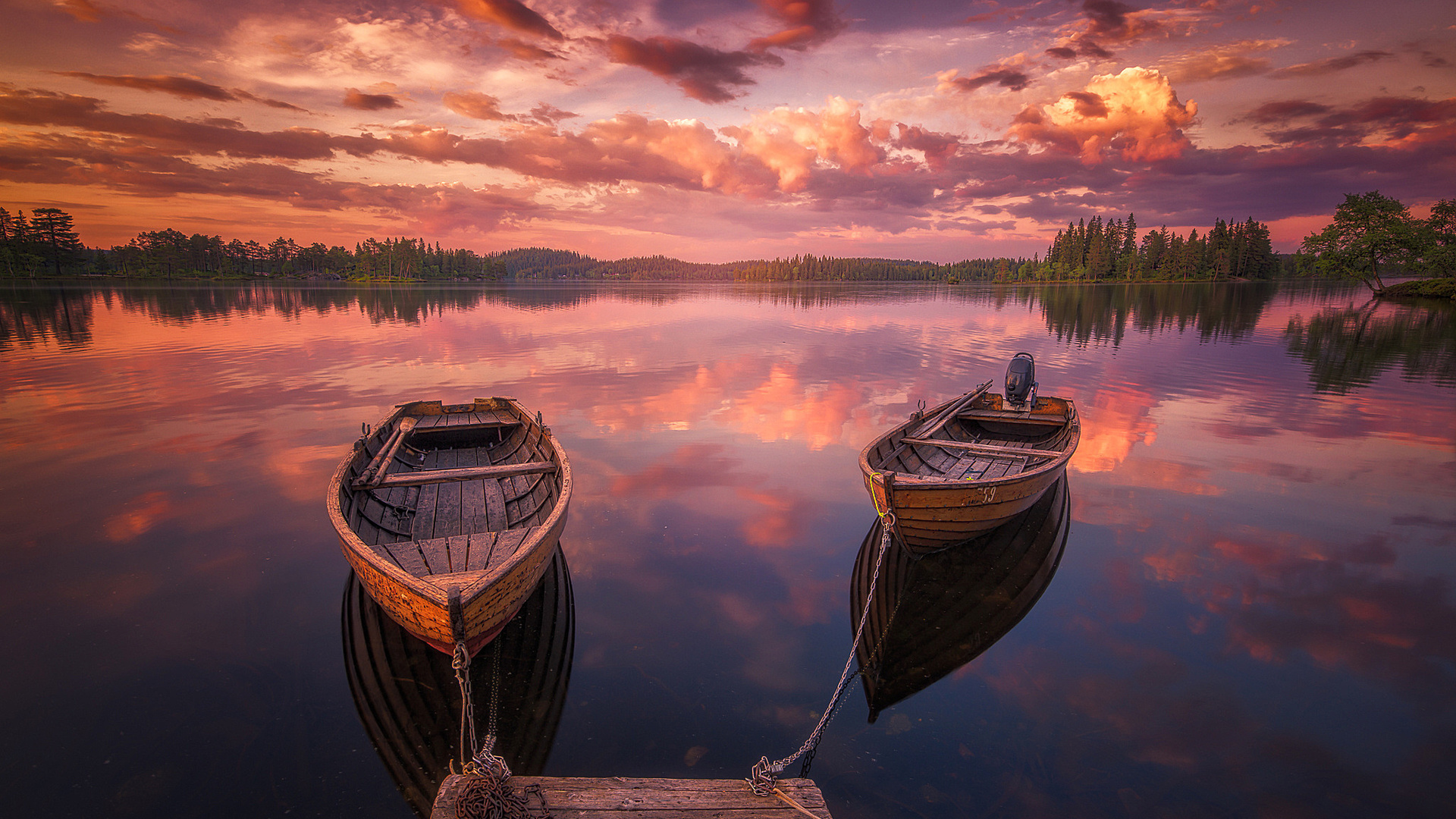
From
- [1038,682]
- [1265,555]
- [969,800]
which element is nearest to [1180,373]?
[1265,555]

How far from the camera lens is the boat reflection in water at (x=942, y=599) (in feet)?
24.1

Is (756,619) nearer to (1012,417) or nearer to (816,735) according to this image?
(816,735)

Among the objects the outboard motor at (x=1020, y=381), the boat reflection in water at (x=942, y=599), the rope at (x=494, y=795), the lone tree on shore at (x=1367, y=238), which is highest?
the lone tree on shore at (x=1367, y=238)

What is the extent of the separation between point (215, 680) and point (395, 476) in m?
3.67

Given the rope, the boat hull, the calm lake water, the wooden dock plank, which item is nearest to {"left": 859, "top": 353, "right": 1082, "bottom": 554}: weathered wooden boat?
the boat hull

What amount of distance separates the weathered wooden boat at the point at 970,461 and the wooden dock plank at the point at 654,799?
4.49 m

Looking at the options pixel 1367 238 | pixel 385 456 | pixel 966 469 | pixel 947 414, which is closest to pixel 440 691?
pixel 385 456

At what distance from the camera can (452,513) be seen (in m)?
9.49

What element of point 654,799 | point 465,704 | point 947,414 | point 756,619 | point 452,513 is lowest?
point 756,619

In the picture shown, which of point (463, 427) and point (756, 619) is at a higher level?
point (463, 427)

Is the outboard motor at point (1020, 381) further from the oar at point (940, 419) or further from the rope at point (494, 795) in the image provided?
the rope at point (494, 795)

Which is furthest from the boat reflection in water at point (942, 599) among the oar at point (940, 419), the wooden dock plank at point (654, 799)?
the wooden dock plank at point (654, 799)

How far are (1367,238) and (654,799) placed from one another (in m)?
123

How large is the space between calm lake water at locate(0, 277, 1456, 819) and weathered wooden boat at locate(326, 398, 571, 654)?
1325mm
